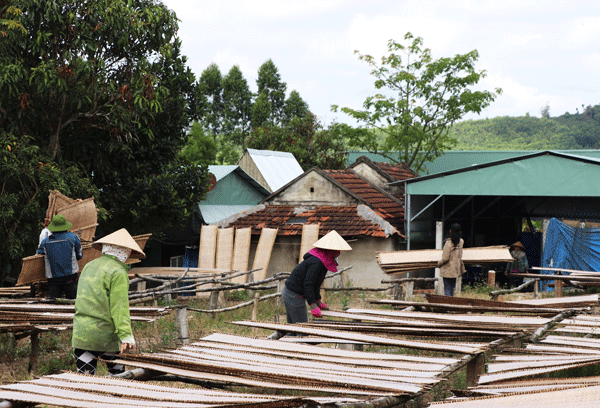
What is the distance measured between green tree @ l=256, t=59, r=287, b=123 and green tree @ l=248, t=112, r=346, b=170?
11.0m

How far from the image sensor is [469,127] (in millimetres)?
74312

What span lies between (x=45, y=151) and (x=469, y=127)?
65.3 metres

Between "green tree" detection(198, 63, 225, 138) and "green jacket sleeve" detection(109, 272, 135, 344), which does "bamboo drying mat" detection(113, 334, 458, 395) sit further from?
"green tree" detection(198, 63, 225, 138)

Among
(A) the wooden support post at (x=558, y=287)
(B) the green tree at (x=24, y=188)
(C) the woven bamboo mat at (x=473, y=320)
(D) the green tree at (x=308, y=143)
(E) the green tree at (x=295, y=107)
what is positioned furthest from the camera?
(E) the green tree at (x=295, y=107)

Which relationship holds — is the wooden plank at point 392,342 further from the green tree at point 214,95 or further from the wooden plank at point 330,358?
the green tree at point 214,95

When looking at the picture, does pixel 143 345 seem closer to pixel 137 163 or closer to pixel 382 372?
pixel 382 372

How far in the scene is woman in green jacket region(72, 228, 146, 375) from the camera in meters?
5.20

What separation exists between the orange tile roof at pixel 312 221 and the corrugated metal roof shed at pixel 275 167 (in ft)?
21.2

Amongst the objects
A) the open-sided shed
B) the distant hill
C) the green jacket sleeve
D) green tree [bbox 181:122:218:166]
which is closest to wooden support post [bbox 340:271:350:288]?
the open-sided shed

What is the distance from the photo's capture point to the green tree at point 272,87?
156 feet

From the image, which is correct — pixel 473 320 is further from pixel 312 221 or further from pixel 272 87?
pixel 272 87

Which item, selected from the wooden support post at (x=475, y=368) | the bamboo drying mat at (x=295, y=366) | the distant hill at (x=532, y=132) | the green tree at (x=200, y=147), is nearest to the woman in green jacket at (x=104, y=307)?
the bamboo drying mat at (x=295, y=366)

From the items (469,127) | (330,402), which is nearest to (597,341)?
(330,402)

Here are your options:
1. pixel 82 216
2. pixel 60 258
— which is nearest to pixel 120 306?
pixel 60 258
